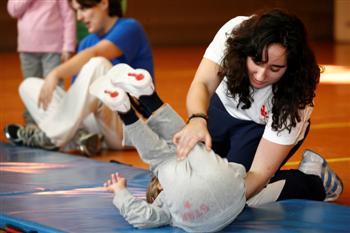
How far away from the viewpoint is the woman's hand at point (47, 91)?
197 inches

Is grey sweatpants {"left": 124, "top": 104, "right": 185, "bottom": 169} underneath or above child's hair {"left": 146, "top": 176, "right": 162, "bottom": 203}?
above

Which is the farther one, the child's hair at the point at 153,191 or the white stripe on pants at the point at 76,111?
the white stripe on pants at the point at 76,111

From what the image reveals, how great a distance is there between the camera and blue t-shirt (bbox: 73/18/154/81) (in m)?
5.29

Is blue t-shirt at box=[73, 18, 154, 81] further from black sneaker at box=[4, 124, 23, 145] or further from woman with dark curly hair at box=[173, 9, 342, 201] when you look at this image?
woman with dark curly hair at box=[173, 9, 342, 201]

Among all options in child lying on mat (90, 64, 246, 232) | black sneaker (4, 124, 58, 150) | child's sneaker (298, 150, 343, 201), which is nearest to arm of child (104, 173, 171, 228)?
child lying on mat (90, 64, 246, 232)

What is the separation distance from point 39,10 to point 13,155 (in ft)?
5.39

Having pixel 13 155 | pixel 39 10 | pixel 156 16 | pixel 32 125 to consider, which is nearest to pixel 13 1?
pixel 39 10

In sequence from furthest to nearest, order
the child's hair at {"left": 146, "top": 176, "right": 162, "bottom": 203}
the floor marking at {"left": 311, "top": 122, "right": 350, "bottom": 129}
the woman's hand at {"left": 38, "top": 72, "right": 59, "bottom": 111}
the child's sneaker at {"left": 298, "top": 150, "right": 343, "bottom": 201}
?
the floor marking at {"left": 311, "top": 122, "right": 350, "bottom": 129}, the woman's hand at {"left": 38, "top": 72, "right": 59, "bottom": 111}, the child's sneaker at {"left": 298, "top": 150, "right": 343, "bottom": 201}, the child's hair at {"left": 146, "top": 176, "right": 162, "bottom": 203}

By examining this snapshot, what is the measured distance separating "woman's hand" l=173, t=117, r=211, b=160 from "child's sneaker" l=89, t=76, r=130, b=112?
27cm

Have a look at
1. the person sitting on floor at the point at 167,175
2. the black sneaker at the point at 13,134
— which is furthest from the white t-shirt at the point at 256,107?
A: the black sneaker at the point at 13,134

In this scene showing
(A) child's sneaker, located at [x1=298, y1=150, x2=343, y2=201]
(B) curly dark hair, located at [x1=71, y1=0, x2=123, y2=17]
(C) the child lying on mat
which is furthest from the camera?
(B) curly dark hair, located at [x1=71, y1=0, x2=123, y2=17]

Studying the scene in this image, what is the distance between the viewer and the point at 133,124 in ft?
10.7

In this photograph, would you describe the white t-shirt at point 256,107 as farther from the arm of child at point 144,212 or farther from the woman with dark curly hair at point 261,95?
the arm of child at point 144,212

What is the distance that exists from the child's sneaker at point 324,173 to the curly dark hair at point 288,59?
596 millimetres
